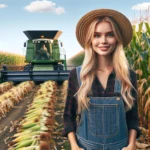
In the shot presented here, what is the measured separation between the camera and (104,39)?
6.29 feet

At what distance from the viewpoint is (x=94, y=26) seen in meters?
1.94

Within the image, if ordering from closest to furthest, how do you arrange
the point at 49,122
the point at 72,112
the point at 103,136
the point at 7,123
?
1. the point at 103,136
2. the point at 72,112
3. the point at 49,122
4. the point at 7,123

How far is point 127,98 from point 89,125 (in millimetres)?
243

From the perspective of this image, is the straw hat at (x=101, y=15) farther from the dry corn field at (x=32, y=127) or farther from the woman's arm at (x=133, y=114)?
the dry corn field at (x=32, y=127)

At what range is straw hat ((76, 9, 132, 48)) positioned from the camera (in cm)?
195

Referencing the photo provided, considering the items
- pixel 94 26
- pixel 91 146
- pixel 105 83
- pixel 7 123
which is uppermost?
pixel 94 26

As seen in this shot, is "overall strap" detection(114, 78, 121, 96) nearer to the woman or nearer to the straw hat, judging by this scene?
the woman

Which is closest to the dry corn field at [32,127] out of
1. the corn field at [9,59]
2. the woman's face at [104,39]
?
the woman's face at [104,39]

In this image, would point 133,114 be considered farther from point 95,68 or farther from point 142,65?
point 142,65

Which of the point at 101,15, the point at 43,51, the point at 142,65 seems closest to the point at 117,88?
the point at 101,15

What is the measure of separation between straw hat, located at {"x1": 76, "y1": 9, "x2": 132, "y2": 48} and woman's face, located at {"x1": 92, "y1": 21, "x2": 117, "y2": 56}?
6 cm

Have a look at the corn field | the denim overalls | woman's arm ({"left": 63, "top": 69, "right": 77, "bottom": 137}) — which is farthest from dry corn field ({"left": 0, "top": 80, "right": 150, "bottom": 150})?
the corn field

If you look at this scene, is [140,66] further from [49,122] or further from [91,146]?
[91,146]

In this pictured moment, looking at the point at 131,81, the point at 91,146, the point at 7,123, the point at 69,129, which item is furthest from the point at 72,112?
the point at 7,123
